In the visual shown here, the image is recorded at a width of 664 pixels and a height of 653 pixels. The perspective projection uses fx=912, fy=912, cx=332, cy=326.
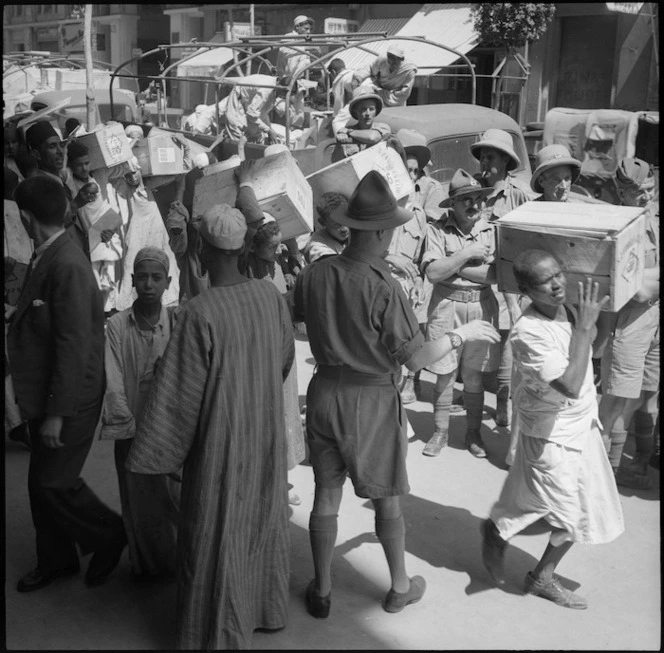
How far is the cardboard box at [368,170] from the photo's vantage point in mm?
6121

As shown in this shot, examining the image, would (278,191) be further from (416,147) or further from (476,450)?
(476,450)

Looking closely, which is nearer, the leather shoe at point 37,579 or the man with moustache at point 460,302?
the leather shoe at point 37,579

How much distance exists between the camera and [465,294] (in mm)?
5672

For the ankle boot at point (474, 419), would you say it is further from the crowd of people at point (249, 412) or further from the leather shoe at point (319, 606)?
the leather shoe at point (319, 606)

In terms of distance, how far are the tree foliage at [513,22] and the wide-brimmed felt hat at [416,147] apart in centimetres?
1074

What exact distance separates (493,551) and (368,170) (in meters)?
2.99

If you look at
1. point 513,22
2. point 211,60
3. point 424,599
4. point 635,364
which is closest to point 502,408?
point 635,364

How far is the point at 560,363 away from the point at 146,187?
4.77 m

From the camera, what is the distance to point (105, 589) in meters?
4.06

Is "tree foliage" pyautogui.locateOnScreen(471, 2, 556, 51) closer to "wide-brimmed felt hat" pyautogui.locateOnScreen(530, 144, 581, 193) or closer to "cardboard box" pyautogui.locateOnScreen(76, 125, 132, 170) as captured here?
"cardboard box" pyautogui.locateOnScreen(76, 125, 132, 170)

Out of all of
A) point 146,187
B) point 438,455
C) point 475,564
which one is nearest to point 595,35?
point 146,187

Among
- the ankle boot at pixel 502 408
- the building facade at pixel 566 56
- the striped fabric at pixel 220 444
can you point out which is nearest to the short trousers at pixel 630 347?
the ankle boot at pixel 502 408

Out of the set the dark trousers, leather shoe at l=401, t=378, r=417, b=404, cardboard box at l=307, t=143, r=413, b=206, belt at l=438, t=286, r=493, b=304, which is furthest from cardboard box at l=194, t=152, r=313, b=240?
the dark trousers

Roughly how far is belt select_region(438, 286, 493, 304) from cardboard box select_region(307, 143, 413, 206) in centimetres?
79
